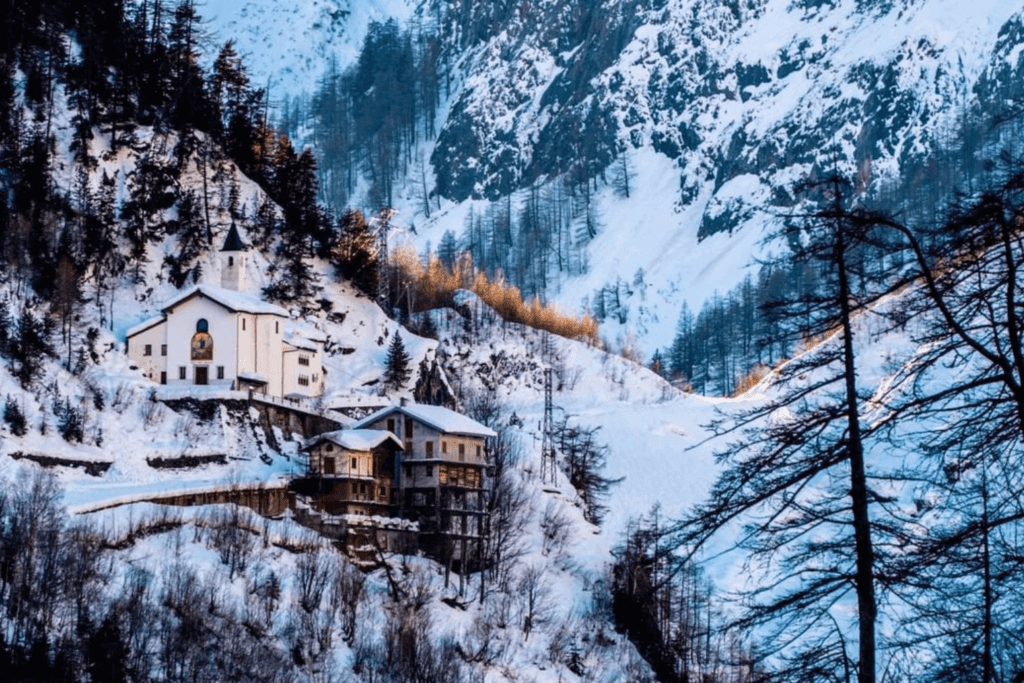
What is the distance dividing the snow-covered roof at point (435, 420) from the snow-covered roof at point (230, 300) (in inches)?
371

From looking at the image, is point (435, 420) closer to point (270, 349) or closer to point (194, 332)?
point (270, 349)

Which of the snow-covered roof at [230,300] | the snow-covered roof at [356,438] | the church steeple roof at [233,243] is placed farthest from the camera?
the church steeple roof at [233,243]

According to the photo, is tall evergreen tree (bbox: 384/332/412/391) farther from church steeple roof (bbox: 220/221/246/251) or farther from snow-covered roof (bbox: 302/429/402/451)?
snow-covered roof (bbox: 302/429/402/451)

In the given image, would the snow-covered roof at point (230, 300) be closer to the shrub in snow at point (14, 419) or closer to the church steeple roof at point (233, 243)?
the church steeple roof at point (233, 243)

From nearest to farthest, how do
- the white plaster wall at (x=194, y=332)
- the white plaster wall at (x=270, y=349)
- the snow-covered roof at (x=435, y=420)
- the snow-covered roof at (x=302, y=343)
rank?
the snow-covered roof at (x=435, y=420) < the white plaster wall at (x=194, y=332) < the white plaster wall at (x=270, y=349) < the snow-covered roof at (x=302, y=343)

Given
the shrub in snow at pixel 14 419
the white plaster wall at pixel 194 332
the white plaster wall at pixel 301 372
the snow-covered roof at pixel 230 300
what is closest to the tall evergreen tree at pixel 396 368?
the white plaster wall at pixel 301 372

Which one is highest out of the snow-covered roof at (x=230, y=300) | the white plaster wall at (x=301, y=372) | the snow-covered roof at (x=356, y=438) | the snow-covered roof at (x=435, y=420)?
the snow-covered roof at (x=230, y=300)

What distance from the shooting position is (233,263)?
3750 inches

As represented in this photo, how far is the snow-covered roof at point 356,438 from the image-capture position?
260 ft

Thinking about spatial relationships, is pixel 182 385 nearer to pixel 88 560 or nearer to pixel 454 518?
pixel 454 518

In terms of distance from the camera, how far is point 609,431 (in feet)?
381

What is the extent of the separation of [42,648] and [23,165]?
4270 centimetres

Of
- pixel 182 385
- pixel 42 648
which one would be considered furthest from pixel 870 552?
pixel 182 385

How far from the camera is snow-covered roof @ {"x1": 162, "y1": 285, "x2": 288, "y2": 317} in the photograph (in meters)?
88.4
